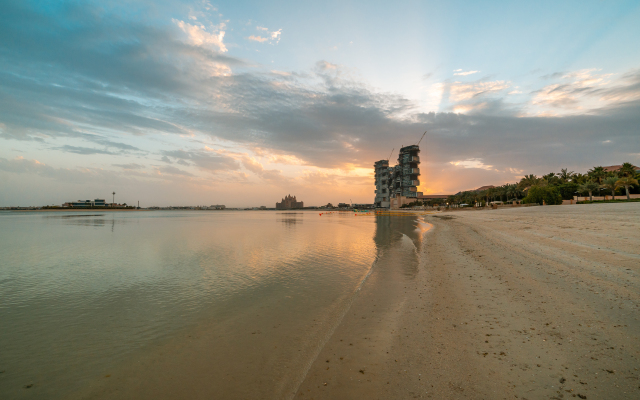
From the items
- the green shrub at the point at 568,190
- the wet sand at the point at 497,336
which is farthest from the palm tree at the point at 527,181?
the wet sand at the point at 497,336

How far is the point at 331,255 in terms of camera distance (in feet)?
76.5

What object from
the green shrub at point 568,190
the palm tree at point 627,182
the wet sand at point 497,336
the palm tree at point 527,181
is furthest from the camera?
the palm tree at point 527,181

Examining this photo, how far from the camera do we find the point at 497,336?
711cm

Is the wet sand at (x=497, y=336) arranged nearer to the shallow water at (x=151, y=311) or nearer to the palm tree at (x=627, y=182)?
the shallow water at (x=151, y=311)

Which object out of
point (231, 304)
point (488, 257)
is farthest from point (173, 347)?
point (488, 257)

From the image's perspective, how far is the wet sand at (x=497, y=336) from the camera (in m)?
5.16

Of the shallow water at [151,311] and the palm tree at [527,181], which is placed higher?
the palm tree at [527,181]

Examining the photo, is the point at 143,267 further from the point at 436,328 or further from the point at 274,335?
the point at 436,328

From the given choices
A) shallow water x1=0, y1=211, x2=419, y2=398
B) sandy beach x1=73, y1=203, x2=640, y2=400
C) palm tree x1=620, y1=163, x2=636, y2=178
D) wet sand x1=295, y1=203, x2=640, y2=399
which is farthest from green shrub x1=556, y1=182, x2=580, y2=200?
shallow water x1=0, y1=211, x2=419, y2=398

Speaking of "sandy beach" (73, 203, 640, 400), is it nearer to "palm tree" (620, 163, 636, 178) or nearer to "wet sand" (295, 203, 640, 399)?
"wet sand" (295, 203, 640, 399)

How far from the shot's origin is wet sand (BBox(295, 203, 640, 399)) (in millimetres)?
5160

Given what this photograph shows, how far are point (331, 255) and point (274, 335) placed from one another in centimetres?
1503

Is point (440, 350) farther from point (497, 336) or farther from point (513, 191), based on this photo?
point (513, 191)

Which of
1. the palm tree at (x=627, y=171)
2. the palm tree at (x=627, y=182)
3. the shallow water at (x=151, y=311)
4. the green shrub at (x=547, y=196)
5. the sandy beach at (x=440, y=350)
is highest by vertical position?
the palm tree at (x=627, y=171)
